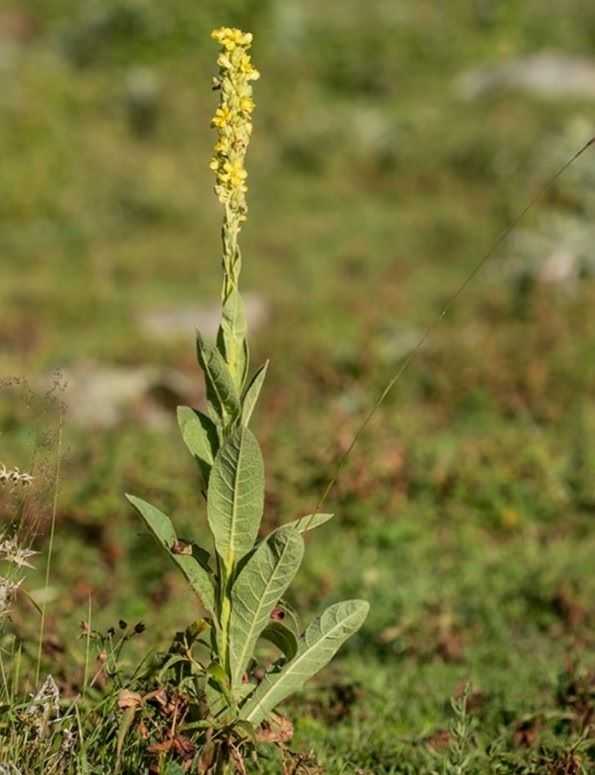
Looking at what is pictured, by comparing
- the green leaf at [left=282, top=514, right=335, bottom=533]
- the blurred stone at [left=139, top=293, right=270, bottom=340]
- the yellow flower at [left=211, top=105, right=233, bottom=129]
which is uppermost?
the yellow flower at [left=211, top=105, right=233, bottom=129]

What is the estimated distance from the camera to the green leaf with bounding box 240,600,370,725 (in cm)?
305

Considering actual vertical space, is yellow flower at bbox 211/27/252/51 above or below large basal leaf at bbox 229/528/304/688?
above

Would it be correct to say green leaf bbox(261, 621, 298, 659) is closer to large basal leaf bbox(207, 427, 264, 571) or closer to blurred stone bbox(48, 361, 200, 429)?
large basal leaf bbox(207, 427, 264, 571)

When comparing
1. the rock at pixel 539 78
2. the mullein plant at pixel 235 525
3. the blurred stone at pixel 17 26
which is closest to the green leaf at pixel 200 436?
the mullein plant at pixel 235 525

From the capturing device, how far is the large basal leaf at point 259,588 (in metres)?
2.91

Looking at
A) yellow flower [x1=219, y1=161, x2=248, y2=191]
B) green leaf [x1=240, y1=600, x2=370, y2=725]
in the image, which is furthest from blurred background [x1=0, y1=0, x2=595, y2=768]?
yellow flower [x1=219, y1=161, x2=248, y2=191]

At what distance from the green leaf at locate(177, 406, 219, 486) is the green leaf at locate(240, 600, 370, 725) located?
1.33 ft

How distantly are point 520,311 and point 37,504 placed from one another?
8.59 meters

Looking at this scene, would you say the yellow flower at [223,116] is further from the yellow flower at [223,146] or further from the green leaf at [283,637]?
the green leaf at [283,637]

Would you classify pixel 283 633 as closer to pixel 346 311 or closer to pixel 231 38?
pixel 231 38

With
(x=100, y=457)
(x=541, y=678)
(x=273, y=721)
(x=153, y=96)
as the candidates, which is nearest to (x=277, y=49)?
(x=153, y=96)

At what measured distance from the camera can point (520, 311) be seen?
11258 mm

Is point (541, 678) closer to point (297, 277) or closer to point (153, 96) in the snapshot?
point (297, 277)

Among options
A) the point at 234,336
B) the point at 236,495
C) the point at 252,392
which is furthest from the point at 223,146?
the point at 236,495
